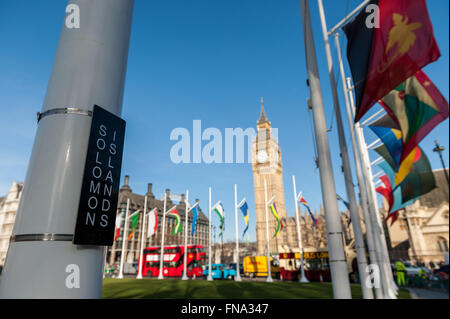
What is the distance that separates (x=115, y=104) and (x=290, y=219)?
92.9 meters

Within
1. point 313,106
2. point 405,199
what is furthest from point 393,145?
point 313,106

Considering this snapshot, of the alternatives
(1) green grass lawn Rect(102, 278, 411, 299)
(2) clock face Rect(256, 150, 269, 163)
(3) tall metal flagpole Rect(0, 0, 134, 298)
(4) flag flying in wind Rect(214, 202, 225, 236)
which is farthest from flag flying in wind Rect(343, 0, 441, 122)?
(2) clock face Rect(256, 150, 269, 163)

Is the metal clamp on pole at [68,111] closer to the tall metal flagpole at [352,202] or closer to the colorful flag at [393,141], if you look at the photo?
the tall metal flagpole at [352,202]

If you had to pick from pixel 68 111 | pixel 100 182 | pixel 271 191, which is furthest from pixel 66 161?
pixel 271 191

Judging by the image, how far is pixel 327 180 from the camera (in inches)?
215

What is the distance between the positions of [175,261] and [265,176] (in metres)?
61.5

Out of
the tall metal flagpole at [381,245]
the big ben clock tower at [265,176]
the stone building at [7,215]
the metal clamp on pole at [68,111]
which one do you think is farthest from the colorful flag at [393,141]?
the stone building at [7,215]

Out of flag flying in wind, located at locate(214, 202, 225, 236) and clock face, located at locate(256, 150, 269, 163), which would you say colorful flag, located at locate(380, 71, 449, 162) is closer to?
flag flying in wind, located at locate(214, 202, 225, 236)

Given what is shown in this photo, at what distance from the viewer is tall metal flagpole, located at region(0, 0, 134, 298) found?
207cm

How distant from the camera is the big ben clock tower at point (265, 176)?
3317 inches

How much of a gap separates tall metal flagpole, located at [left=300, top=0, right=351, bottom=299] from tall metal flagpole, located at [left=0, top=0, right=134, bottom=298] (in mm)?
4314

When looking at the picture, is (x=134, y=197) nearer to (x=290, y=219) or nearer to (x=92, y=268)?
(x=290, y=219)
